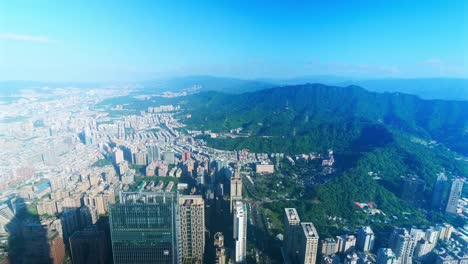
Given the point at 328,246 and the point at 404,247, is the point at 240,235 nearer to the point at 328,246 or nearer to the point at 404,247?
the point at 328,246

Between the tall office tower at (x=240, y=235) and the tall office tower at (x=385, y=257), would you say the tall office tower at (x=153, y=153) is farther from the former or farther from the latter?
the tall office tower at (x=385, y=257)

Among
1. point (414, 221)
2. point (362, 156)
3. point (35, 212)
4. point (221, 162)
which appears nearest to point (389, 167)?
point (362, 156)

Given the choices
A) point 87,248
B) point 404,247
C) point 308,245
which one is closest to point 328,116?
Answer: point 404,247

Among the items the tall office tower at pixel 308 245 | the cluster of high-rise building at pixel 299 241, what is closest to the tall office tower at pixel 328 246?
the cluster of high-rise building at pixel 299 241

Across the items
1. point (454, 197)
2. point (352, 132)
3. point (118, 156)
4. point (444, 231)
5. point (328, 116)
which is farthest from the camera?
point (328, 116)

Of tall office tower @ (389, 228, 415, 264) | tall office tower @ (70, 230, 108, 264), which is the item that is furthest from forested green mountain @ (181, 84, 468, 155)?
tall office tower @ (70, 230, 108, 264)

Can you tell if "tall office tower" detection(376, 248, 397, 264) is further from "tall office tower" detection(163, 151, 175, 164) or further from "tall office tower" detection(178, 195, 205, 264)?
"tall office tower" detection(163, 151, 175, 164)

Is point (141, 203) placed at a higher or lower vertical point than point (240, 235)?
higher
